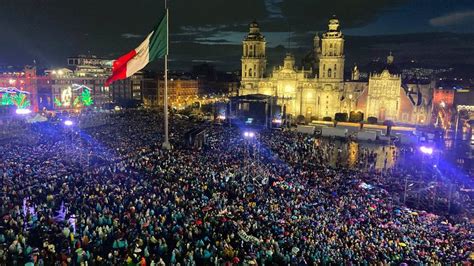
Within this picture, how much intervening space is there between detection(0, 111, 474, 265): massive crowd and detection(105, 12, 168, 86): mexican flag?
6.21m

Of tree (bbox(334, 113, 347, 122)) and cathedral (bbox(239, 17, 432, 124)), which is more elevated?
cathedral (bbox(239, 17, 432, 124))

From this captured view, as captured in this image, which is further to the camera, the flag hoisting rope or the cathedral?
the cathedral

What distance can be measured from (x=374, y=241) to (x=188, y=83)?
337 ft

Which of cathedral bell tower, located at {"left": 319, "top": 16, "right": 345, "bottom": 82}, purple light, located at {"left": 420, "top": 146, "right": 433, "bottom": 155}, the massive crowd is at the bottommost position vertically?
the massive crowd

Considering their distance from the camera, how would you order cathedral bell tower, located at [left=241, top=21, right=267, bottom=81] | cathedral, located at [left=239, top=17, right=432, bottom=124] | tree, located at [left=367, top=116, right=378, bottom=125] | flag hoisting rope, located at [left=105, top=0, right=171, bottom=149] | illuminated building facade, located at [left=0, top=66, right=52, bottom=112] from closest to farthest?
flag hoisting rope, located at [left=105, top=0, right=171, bottom=149]
tree, located at [left=367, top=116, right=378, bottom=125]
cathedral, located at [left=239, top=17, right=432, bottom=124]
cathedral bell tower, located at [left=241, top=21, right=267, bottom=81]
illuminated building facade, located at [left=0, top=66, right=52, bottom=112]

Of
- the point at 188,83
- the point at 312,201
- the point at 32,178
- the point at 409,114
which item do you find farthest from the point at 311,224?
the point at 188,83

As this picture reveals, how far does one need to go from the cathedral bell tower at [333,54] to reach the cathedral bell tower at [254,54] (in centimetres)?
1272

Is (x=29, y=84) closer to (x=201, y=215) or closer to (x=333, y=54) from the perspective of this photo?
(x=333, y=54)

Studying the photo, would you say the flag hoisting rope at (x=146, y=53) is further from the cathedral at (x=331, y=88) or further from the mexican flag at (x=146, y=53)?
the cathedral at (x=331, y=88)

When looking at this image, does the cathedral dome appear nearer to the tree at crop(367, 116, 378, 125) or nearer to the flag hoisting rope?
the tree at crop(367, 116, 378, 125)

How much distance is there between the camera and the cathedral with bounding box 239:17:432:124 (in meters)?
66.9

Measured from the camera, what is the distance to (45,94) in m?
82.6

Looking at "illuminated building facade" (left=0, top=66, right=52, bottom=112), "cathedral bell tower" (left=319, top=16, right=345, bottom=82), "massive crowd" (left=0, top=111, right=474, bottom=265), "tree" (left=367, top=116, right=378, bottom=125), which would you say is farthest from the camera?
"illuminated building facade" (left=0, top=66, right=52, bottom=112)

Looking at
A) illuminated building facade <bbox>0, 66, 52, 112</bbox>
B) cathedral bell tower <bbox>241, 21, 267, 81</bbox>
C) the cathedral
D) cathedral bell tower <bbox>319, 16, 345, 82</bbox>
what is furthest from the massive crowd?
illuminated building facade <bbox>0, 66, 52, 112</bbox>
